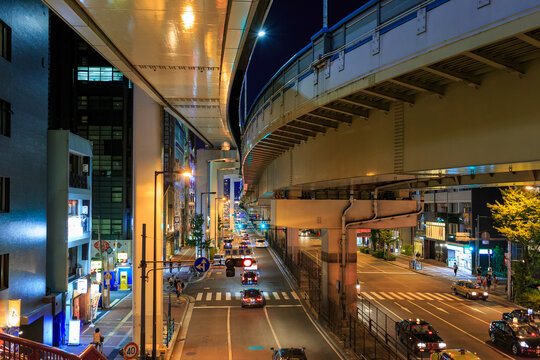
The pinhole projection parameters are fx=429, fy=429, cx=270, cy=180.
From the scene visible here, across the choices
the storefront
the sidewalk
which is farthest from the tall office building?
the storefront

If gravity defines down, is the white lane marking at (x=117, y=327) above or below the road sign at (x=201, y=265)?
below

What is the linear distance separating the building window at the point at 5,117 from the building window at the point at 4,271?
5.32m

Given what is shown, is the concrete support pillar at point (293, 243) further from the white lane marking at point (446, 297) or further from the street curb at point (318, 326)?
the white lane marking at point (446, 297)

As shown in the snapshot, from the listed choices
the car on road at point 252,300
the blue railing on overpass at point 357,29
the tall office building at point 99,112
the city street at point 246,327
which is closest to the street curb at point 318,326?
the city street at point 246,327

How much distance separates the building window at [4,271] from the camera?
18.1m

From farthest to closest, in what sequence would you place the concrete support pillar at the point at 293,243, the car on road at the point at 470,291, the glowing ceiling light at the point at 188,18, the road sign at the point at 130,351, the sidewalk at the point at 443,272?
the concrete support pillar at the point at 293,243
the sidewalk at the point at 443,272
the car on road at the point at 470,291
the road sign at the point at 130,351
the glowing ceiling light at the point at 188,18

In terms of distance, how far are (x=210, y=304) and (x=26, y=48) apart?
847 inches

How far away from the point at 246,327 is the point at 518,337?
14675 millimetres

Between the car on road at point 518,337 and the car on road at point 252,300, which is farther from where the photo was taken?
the car on road at point 252,300

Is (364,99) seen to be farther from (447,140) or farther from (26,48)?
(26,48)

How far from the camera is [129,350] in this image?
637 inches

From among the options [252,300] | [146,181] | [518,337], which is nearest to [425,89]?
[146,181]

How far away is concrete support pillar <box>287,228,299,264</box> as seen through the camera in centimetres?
5281

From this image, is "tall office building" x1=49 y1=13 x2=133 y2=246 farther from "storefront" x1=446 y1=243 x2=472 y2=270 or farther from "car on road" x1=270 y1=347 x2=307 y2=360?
"storefront" x1=446 y1=243 x2=472 y2=270
